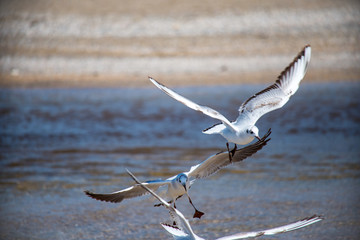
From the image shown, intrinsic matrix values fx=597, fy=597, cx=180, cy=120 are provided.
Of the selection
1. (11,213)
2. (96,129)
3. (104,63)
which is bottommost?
(11,213)

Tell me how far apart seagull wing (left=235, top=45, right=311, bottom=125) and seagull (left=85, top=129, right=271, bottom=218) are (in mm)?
297

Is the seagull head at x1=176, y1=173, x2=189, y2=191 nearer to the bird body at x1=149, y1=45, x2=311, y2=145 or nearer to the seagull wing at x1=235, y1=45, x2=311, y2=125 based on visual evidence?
the bird body at x1=149, y1=45, x2=311, y2=145

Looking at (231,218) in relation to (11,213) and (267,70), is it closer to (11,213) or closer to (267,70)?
(11,213)

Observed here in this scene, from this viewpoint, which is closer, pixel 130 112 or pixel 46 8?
pixel 130 112

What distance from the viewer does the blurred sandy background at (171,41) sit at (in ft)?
59.0

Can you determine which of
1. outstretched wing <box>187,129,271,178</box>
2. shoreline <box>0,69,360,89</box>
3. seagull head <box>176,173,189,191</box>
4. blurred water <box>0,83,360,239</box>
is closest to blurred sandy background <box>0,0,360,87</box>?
shoreline <box>0,69,360,89</box>

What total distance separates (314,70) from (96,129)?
8.59 m

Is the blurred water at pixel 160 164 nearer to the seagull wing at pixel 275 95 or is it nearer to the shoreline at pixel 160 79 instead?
the shoreline at pixel 160 79

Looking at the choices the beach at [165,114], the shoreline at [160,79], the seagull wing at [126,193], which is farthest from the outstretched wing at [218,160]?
the shoreline at [160,79]

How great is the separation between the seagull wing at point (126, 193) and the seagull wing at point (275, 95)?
0.99 meters

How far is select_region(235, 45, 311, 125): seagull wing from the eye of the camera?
6008 mm

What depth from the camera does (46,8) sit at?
68.5 ft

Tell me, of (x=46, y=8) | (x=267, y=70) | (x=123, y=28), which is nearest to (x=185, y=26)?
→ (x=123, y=28)

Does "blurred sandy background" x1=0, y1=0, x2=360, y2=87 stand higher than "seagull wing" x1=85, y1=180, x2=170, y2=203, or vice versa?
"blurred sandy background" x1=0, y1=0, x2=360, y2=87
